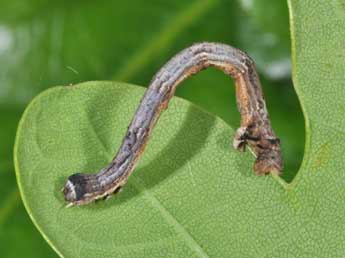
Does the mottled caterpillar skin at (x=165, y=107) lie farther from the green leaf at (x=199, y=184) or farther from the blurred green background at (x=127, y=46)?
the blurred green background at (x=127, y=46)

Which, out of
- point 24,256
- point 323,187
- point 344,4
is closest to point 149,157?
point 323,187

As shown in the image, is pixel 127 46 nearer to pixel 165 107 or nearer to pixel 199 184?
pixel 165 107

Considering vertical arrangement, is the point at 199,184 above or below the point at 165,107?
below

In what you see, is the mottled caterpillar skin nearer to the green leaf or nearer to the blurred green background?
the green leaf

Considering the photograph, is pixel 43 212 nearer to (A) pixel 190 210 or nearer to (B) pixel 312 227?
(A) pixel 190 210

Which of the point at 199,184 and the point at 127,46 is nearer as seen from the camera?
the point at 199,184

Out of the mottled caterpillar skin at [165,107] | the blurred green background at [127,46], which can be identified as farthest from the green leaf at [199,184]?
the blurred green background at [127,46]

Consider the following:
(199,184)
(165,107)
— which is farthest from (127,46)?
(199,184)
